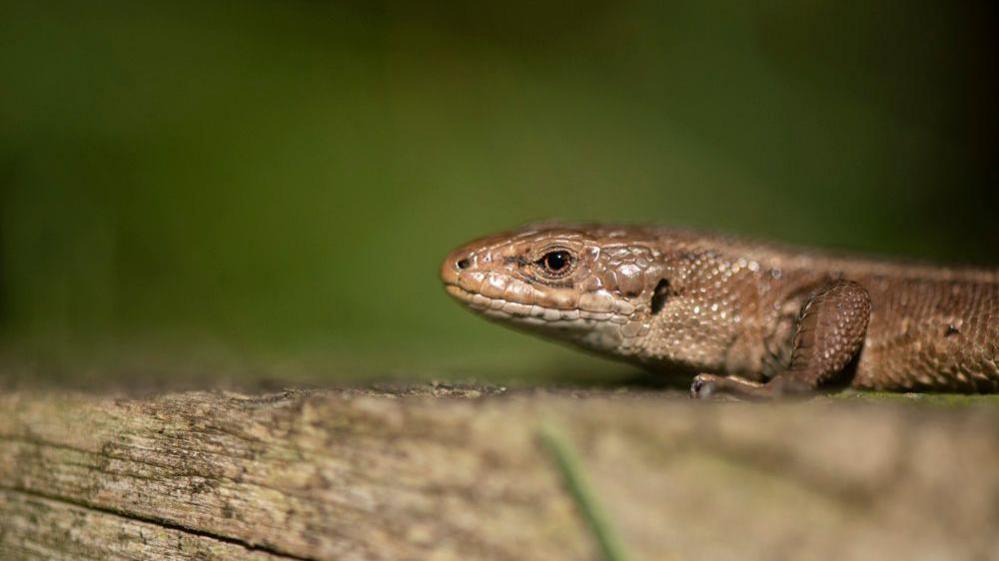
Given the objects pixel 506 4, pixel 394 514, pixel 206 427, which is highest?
pixel 506 4

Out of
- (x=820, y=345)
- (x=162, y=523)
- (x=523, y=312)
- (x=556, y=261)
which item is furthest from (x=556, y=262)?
(x=162, y=523)

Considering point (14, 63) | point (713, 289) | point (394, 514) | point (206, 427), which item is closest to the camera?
point (394, 514)

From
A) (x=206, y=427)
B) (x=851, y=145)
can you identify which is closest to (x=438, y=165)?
(x=851, y=145)

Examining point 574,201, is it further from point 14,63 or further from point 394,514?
point 394,514

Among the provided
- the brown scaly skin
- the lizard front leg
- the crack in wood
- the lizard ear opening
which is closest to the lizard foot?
the lizard front leg

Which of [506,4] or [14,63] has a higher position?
[506,4]

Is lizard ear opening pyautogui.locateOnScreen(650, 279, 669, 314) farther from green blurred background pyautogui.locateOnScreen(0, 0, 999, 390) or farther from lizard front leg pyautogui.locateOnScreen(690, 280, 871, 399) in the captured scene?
green blurred background pyautogui.locateOnScreen(0, 0, 999, 390)
